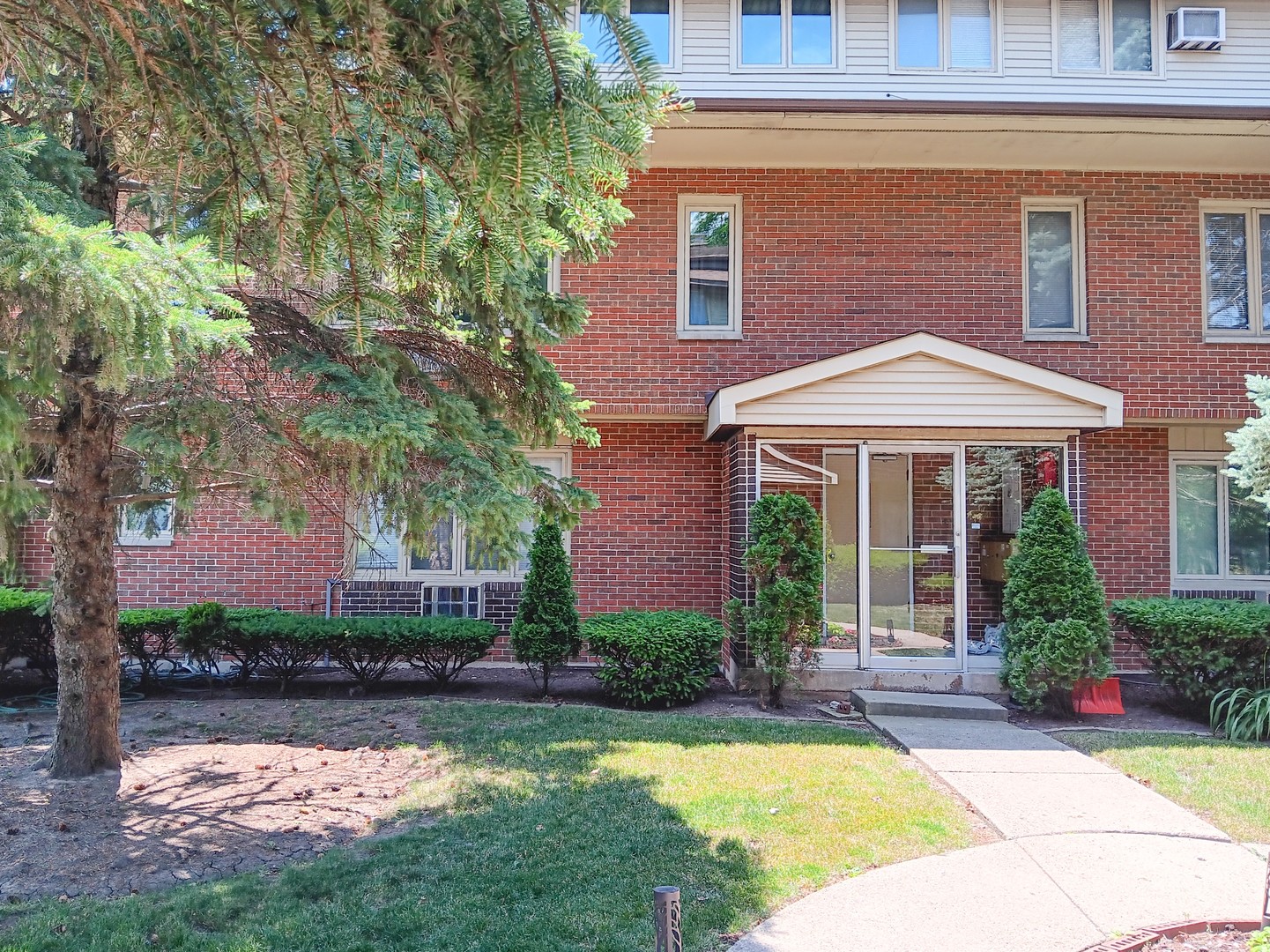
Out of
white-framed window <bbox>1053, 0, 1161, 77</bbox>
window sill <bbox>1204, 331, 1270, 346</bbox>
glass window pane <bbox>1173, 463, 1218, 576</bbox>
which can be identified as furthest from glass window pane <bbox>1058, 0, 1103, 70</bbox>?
glass window pane <bbox>1173, 463, 1218, 576</bbox>

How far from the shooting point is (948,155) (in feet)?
33.5

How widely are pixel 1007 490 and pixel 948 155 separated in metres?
4.17

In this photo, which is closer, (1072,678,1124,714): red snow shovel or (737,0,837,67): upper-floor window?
(1072,678,1124,714): red snow shovel

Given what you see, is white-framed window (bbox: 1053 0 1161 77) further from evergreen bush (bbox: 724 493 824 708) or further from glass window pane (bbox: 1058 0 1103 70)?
evergreen bush (bbox: 724 493 824 708)

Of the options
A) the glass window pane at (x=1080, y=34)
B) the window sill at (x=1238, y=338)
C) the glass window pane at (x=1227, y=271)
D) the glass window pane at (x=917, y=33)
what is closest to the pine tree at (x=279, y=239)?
the glass window pane at (x=917, y=33)

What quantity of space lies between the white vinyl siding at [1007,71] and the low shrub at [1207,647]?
20.2 feet

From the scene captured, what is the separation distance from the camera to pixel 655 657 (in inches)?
318

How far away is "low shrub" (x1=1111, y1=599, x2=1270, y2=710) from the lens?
7.91m

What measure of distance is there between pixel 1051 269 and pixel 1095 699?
5361mm

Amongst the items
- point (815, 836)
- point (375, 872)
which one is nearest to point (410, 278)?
point (375, 872)

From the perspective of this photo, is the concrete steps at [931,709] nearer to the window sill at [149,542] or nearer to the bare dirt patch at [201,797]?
the bare dirt patch at [201,797]

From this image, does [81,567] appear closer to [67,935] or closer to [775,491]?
[67,935]

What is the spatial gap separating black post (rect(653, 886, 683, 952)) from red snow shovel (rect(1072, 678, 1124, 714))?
7025 millimetres

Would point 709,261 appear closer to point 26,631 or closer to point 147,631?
point 147,631
